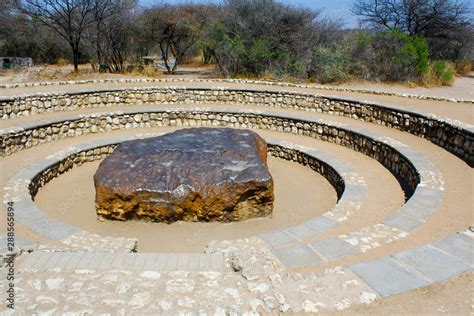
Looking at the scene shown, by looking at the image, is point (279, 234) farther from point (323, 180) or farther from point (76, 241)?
point (323, 180)

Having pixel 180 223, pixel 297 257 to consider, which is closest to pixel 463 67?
pixel 180 223

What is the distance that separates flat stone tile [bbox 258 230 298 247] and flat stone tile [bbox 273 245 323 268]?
86cm

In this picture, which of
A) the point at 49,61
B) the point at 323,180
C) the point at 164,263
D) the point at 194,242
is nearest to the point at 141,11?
the point at 49,61

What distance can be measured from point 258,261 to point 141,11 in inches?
1007

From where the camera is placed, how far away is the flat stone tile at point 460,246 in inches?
144

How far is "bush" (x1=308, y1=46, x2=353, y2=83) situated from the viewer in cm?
1850

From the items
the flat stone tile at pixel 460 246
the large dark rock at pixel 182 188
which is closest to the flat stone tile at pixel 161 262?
the flat stone tile at pixel 460 246

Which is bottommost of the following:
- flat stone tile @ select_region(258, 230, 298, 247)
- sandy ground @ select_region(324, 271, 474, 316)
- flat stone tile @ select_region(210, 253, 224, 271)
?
flat stone tile @ select_region(258, 230, 298, 247)

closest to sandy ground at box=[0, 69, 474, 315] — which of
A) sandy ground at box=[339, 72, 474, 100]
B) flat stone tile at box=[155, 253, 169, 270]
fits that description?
flat stone tile at box=[155, 253, 169, 270]

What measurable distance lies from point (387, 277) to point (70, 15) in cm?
2320

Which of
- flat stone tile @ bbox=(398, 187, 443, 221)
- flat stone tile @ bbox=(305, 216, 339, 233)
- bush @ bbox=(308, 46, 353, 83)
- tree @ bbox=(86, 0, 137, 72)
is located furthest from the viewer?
tree @ bbox=(86, 0, 137, 72)

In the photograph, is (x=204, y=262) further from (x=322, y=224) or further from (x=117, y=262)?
(x=322, y=224)

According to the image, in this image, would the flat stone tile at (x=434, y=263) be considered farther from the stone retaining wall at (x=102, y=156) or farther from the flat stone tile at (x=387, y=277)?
the stone retaining wall at (x=102, y=156)

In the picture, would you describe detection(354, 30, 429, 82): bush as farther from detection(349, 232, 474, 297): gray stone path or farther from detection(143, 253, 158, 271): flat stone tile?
detection(143, 253, 158, 271): flat stone tile
